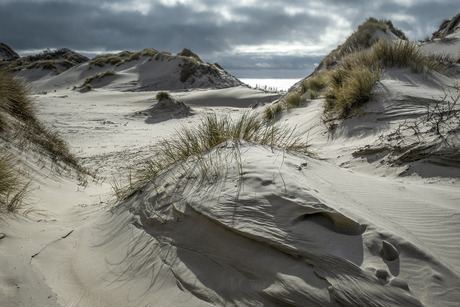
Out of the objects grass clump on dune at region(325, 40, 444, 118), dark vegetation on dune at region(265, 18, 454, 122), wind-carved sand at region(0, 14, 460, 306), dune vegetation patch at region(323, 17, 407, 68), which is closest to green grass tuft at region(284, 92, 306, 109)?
dark vegetation on dune at region(265, 18, 454, 122)

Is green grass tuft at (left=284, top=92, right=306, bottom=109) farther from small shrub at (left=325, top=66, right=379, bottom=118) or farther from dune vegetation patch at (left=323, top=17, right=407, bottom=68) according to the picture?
dune vegetation patch at (left=323, top=17, right=407, bottom=68)

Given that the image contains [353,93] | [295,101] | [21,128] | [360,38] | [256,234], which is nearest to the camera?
[256,234]

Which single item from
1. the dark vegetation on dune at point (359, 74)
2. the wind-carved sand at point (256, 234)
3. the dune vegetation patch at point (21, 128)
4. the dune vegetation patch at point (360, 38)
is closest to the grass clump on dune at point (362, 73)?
the dark vegetation on dune at point (359, 74)

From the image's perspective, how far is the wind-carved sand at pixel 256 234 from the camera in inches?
75.6

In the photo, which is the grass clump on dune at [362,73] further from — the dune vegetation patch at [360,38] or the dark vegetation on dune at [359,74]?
the dune vegetation patch at [360,38]

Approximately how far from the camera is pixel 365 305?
1752mm

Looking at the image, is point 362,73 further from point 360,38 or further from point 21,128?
point 360,38

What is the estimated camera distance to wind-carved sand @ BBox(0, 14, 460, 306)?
6.30 ft

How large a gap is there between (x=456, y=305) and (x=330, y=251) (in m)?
0.65

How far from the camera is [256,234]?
7.25ft

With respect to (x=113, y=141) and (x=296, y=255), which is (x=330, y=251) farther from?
(x=113, y=141)

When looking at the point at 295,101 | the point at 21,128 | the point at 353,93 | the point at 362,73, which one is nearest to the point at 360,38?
the point at 295,101

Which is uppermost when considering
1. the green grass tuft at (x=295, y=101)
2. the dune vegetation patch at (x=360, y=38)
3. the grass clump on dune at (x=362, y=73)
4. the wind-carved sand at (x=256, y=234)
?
the dune vegetation patch at (x=360, y=38)

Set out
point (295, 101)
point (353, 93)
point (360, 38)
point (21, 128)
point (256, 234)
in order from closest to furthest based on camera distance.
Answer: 1. point (256, 234)
2. point (21, 128)
3. point (353, 93)
4. point (295, 101)
5. point (360, 38)
